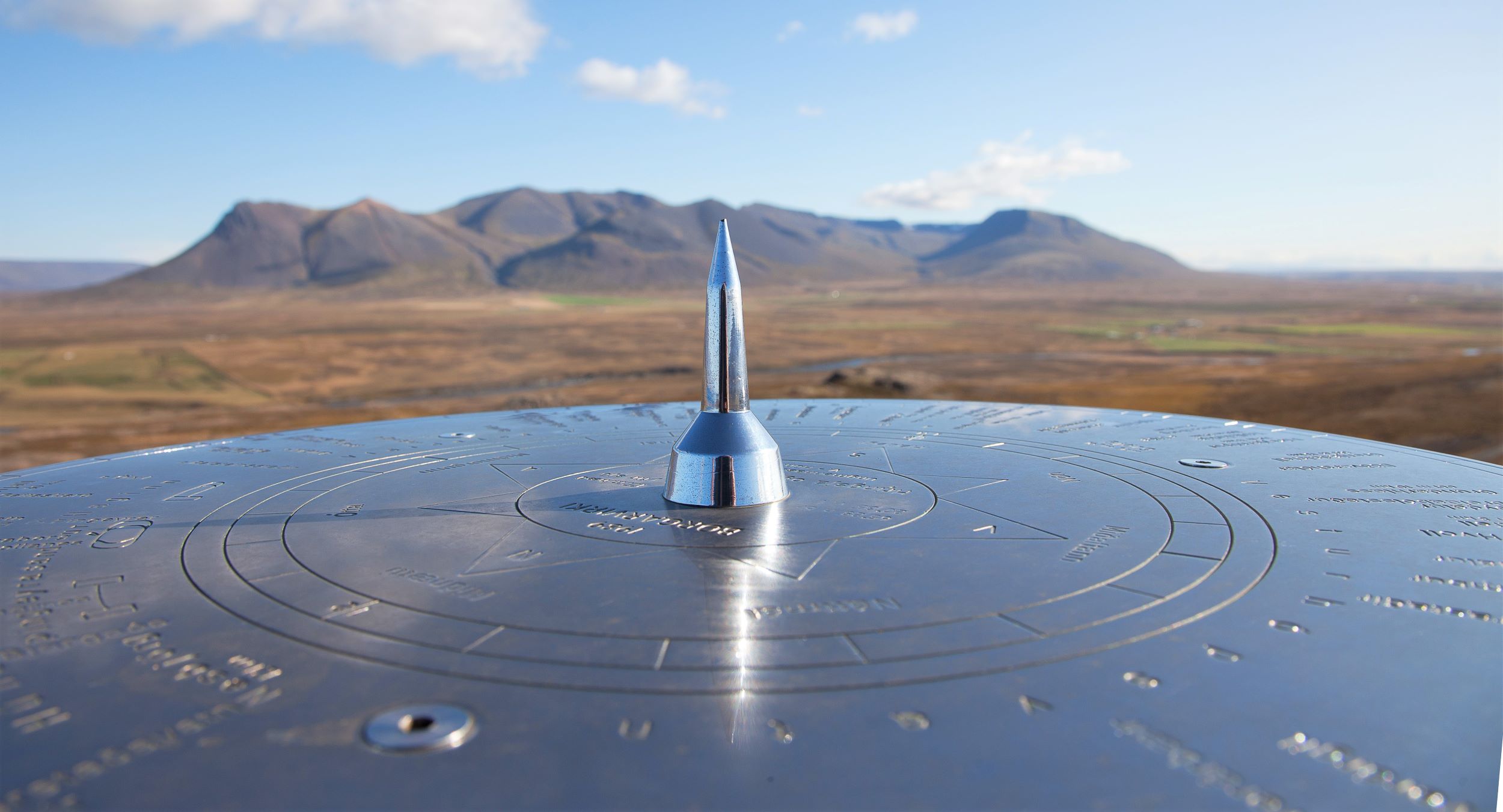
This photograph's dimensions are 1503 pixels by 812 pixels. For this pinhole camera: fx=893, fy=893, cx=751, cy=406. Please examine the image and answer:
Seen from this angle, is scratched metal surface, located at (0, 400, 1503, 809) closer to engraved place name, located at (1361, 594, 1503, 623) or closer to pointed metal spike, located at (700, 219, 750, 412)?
engraved place name, located at (1361, 594, 1503, 623)

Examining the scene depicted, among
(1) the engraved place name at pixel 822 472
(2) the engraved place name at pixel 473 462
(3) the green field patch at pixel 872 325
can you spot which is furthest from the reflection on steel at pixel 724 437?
(3) the green field patch at pixel 872 325

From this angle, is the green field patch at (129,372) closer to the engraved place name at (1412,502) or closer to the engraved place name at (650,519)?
the engraved place name at (650,519)

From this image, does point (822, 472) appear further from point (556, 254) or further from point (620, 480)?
point (556, 254)

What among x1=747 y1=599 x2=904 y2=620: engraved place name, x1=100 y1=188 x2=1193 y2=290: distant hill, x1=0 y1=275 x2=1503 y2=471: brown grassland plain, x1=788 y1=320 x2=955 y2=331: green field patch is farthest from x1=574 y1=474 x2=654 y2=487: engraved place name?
x1=100 y1=188 x2=1193 y2=290: distant hill

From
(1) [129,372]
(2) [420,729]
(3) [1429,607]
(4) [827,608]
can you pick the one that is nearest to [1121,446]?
(3) [1429,607]

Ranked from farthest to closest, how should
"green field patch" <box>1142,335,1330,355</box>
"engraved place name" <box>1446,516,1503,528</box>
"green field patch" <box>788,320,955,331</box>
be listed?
"green field patch" <box>788,320,955,331</box> → "green field patch" <box>1142,335,1330,355</box> → "engraved place name" <box>1446,516,1503,528</box>

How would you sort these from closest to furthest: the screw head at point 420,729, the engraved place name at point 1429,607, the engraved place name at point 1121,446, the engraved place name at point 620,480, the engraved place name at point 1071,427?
the screw head at point 420,729, the engraved place name at point 1429,607, the engraved place name at point 620,480, the engraved place name at point 1121,446, the engraved place name at point 1071,427

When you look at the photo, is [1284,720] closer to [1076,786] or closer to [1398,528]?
[1076,786]
